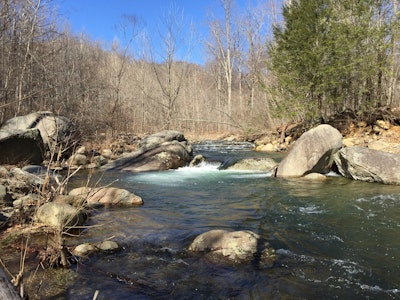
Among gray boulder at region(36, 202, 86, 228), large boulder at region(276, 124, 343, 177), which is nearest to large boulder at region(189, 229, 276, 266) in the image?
gray boulder at region(36, 202, 86, 228)

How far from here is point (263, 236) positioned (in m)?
5.14

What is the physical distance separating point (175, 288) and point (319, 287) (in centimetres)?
149

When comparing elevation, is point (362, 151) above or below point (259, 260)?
above

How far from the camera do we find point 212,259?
4.24m

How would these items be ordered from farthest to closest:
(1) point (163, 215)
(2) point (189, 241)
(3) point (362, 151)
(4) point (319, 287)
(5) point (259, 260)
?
(3) point (362, 151)
(1) point (163, 215)
(2) point (189, 241)
(5) point (259, 260)
(4) point (319, 287)

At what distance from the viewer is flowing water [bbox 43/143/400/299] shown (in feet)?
11.6

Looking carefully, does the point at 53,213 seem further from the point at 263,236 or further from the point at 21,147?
the point at 21,147

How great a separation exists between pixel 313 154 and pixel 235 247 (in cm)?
661

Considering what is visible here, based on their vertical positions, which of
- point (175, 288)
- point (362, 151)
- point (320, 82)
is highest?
point (320, 82)

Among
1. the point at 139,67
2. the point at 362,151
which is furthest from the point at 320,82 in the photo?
the point at 139,67

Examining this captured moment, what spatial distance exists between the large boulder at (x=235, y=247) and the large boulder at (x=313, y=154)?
19.5 feet

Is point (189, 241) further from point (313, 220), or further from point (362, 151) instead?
point (362, 151)

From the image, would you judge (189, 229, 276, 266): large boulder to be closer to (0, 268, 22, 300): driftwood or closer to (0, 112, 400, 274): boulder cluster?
(0, 112, 400, 274): boulder cluster

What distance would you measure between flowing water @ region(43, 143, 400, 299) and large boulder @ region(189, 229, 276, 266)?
17 centimetres
